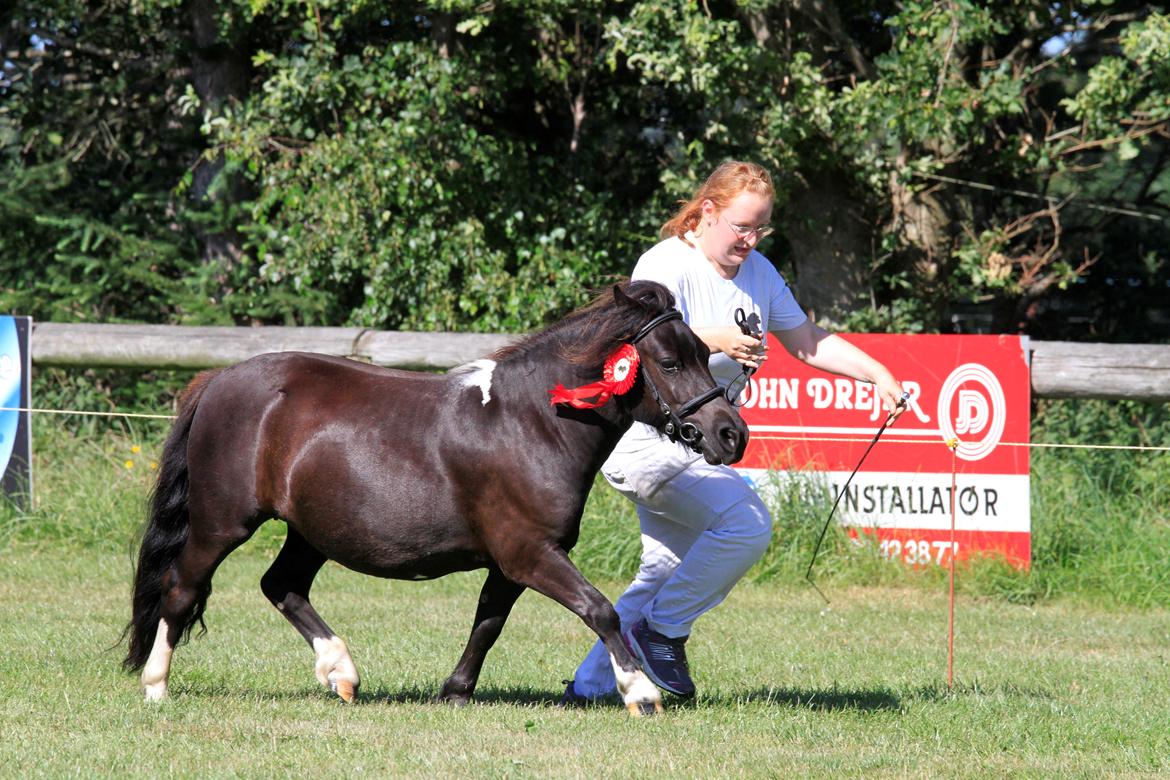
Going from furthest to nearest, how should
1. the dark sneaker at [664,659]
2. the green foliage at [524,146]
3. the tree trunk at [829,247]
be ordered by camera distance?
the tree trunk at [829,247], the green foliage at [524,146], the dark sneaker at [664,659]

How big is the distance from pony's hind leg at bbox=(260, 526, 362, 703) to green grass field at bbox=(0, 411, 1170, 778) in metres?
0.20

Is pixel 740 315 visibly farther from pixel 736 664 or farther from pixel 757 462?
pixel 757 462

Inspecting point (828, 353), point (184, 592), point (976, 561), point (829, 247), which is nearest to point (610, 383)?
point (828, 353)

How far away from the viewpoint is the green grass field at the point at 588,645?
15.6 ft

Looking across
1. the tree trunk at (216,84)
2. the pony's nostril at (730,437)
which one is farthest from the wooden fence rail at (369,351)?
the pony's nostril at (730,437)

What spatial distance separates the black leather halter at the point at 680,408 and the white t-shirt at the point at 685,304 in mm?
252

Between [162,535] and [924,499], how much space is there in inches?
215

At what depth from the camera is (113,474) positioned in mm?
10930

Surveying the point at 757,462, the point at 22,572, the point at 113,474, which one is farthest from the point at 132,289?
the point at 757,462

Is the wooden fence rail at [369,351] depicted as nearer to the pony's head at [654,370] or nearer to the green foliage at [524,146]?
the green foliage at [524,146]

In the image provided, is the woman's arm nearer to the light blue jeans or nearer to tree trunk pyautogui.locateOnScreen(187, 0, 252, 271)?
the light blue jeans

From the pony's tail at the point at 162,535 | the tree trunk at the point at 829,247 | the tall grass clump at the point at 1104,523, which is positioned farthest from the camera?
the tree trunk at the point at 829,247

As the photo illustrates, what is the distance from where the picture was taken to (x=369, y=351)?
10.6 m

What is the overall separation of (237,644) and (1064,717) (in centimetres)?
416
